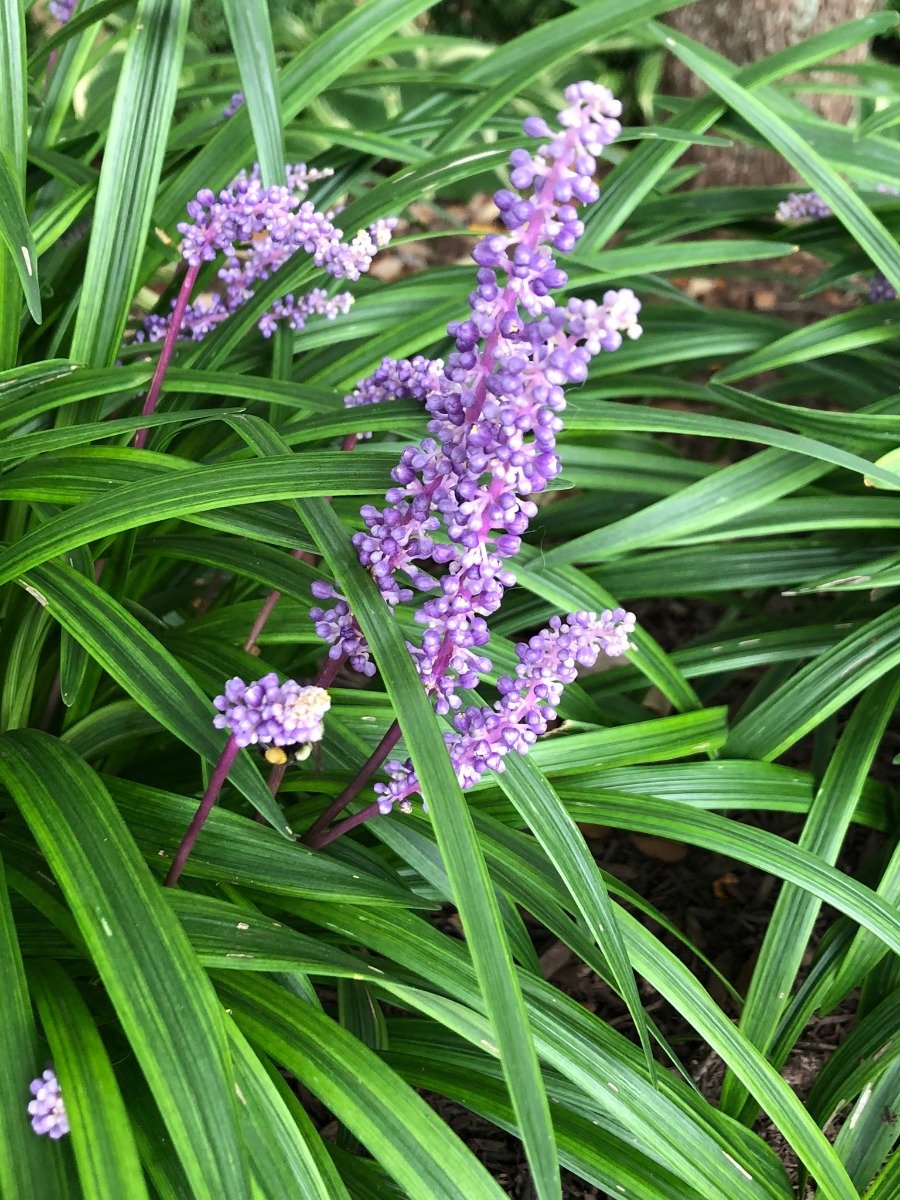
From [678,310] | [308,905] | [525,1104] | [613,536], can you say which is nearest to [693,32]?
[678,310]

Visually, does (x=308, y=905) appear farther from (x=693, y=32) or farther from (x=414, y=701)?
(x=693, y=32)

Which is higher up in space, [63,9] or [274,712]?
[63,9]

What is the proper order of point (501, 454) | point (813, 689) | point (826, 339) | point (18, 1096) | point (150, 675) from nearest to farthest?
point (501, 454)
point (18, 1096)
point (150, 675)
point (813, 689)
point (826, 339)

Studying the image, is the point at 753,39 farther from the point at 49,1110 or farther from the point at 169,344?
the point at 49,1110

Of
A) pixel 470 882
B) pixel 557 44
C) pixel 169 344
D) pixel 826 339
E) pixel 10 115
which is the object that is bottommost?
pixel 470 882

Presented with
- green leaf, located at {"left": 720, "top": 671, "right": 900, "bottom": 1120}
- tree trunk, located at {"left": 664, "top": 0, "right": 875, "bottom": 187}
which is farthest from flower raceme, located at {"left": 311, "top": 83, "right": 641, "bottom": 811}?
tree trunk, located at {"left": 664, "top": 0, "right": 875, "bottom": 187}

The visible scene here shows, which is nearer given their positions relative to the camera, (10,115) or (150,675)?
(150,675)

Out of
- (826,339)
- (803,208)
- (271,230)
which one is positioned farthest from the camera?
(803,208)

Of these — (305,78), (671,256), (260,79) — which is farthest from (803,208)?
(260,79)
